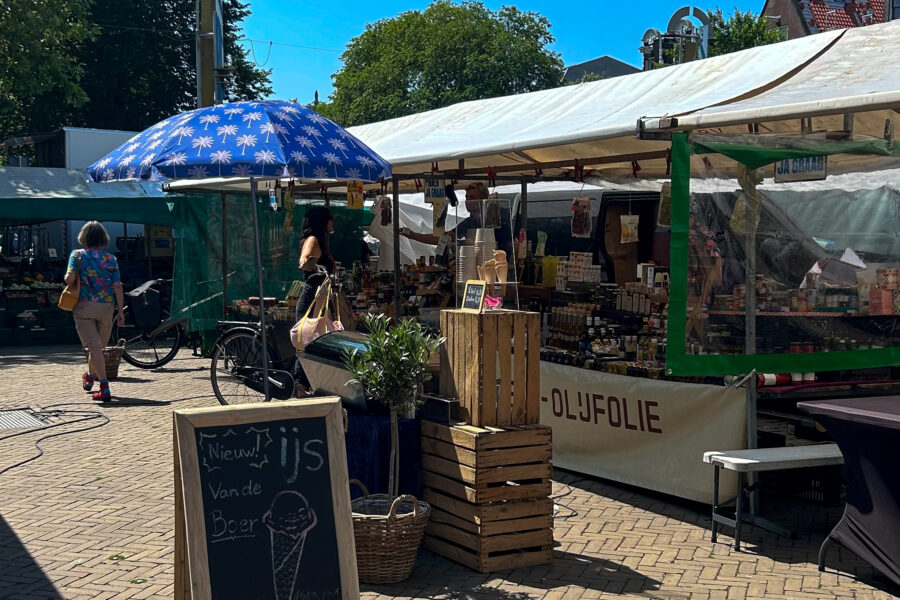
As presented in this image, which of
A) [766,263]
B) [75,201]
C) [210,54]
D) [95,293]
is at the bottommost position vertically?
[95,293]

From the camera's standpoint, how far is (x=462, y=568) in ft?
17.8

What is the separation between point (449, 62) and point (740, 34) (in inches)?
830

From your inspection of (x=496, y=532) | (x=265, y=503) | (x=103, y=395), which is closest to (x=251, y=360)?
(x=103, y=395)

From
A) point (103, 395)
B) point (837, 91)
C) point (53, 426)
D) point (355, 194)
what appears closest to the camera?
point (837, 91)

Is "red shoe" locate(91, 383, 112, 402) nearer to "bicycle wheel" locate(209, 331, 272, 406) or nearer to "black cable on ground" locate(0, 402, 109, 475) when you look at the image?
"black cable on ground" locate(0, 402, 109, 475)

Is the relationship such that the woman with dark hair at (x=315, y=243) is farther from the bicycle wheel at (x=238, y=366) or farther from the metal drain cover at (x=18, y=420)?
the metal drain cover at (x=18, y=420)

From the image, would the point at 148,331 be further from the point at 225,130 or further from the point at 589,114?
the point at 225,130

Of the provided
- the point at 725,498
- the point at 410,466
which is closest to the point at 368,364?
the point at 410,466

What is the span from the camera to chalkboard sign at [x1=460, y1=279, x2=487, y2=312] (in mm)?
5598

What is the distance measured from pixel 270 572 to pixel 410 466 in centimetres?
162

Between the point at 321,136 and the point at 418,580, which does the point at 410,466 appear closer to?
the point at 418,580

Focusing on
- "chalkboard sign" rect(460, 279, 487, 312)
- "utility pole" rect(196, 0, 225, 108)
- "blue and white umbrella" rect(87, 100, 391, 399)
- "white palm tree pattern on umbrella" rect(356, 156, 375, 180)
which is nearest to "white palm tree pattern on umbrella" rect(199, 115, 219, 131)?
"blue and white umbrella" rect(87, 100, 391, 399)

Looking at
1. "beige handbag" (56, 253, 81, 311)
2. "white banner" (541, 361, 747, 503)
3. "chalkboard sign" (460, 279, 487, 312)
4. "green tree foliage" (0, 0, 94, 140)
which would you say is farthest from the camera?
"green tree foliage" (0, 0, 94, 140)

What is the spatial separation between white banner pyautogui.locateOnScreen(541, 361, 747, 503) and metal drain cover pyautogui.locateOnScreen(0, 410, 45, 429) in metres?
4.70
